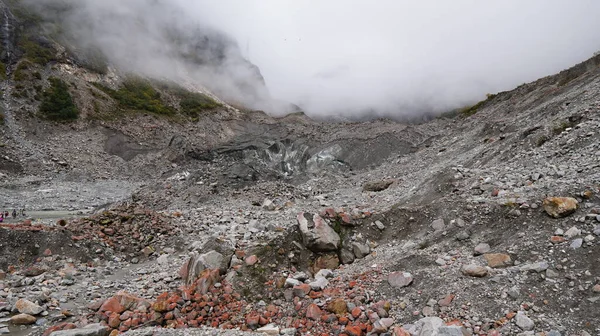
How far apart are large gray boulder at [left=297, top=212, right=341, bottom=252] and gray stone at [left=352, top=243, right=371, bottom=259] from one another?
530 millimetres

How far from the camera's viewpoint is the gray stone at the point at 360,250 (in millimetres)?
10719

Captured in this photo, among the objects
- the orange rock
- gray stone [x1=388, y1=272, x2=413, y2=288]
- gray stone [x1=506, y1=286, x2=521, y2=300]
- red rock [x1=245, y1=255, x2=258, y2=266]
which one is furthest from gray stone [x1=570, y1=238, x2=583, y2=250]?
red rock [x1=245, y1=255, x2=258, y2=266]

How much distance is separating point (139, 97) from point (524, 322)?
305 ft

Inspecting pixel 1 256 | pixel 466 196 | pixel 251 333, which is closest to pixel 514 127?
pixel 466 196

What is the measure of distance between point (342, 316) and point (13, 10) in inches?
4575

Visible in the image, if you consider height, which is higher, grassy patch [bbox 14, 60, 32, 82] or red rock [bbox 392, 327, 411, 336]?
grassy patch [bbox 14, 60, 32, 82]

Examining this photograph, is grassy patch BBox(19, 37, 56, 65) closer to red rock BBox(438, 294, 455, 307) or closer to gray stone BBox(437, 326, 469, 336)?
red rock BBox(438, 294, 455, 307)

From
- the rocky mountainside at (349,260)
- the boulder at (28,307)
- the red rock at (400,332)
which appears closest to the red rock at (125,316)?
the rocky mountainside at (349,260)

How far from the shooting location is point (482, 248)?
8305 mm

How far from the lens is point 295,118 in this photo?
284 ft

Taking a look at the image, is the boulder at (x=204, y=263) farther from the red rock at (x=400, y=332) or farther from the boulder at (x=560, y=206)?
the boulder at (x=560, y=206)

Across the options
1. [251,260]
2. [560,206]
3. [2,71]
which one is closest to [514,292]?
[560,206]

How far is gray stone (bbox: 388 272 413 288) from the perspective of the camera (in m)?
7.73

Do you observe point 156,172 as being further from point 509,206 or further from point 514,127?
point 509,206
